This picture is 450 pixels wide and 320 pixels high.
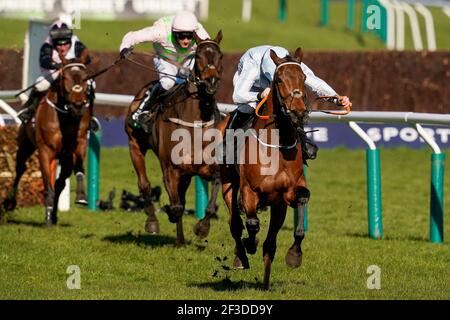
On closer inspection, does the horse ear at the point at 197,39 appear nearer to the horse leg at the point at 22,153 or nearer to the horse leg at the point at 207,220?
the horse leg at the point at 207,220

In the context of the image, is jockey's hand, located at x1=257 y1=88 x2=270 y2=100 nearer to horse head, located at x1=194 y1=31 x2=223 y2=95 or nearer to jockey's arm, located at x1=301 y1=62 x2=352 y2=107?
jockey's arm, located at x1=301 y1=62 x2=352 y2=107

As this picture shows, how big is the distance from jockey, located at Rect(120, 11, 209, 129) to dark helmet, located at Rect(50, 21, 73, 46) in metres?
1.07

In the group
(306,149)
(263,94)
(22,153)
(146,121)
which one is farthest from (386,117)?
(22,153)

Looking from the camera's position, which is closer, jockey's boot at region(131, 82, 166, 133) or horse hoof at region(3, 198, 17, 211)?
jockey's boot at region(131, 82, 166, 133)

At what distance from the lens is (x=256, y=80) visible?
358 inches

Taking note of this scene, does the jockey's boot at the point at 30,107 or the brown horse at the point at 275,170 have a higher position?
the jockey's boot at the point at 30,107

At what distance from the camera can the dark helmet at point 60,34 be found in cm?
1262

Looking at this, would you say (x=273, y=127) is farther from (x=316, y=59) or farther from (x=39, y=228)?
(x=316, y=59)

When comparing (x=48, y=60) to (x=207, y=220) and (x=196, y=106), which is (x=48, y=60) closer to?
(x=196, y=106)

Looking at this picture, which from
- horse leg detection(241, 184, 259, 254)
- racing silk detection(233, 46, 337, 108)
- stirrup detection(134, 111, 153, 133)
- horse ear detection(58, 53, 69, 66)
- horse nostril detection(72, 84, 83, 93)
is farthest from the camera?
A: horse ear detection(58, 53, 69, 66)

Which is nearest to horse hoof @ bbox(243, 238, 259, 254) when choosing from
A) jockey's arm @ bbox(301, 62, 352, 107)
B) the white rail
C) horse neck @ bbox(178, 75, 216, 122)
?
jockey's arm @ bbox(301, 62, 352, 107)

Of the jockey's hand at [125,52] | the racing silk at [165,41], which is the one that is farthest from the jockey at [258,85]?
the jockey's hand at [125,52]

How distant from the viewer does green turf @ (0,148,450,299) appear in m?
8.40

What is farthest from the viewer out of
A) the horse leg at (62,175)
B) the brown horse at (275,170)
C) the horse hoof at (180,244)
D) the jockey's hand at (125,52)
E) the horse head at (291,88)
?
the horse leg at (62,175)
